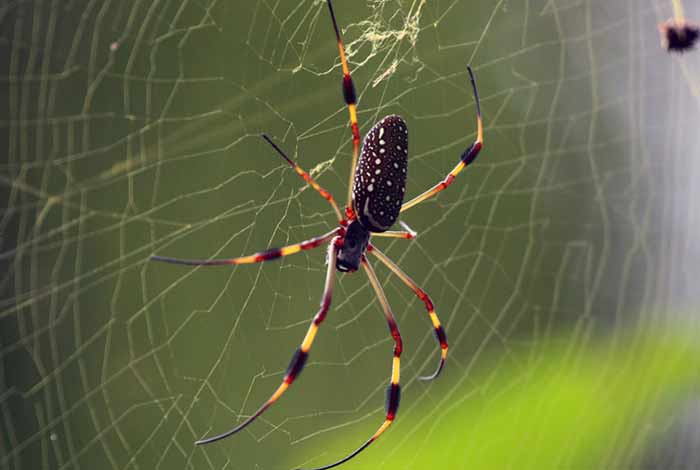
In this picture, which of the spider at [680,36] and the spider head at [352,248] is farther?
the spider head at [352,248]

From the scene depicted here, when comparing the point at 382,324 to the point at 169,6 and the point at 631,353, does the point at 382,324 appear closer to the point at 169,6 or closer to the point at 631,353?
the point at 169,6

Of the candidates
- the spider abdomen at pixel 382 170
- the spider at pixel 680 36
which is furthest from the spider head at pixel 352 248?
the spider at pixel 680 36

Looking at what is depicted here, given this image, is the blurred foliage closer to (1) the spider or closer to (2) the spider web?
(2) the spider web

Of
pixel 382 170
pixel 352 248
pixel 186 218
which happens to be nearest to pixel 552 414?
pixel 382 170

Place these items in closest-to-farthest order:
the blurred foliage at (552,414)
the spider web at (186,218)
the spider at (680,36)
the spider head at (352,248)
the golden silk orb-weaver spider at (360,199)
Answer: the blurred foliage at (552,414)
the spider at (680,36)
the golden silk orb-weaver spider at (360,199)
the spider head at (352,248)
the spider web at (186,218)

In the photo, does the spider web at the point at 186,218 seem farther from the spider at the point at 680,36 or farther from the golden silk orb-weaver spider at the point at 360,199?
the spider at the point at 680,36

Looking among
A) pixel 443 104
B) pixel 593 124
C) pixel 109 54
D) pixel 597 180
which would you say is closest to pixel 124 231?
pixel 109 54

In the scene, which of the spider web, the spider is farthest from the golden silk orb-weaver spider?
the spider
